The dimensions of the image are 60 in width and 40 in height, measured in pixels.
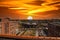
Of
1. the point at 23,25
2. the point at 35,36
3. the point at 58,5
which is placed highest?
the point at 58,5

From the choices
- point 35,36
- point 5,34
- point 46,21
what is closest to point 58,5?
point 46,21

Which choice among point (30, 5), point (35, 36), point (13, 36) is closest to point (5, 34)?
point (13, 36)

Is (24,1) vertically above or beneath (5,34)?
above

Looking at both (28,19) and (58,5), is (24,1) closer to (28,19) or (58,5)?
(28,19)

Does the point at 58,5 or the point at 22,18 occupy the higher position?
the point at 58,5

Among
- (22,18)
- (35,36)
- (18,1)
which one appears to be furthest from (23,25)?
(18,1)

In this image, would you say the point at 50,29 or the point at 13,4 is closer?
the point at 50,29

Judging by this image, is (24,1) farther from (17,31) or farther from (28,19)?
(17,31)
